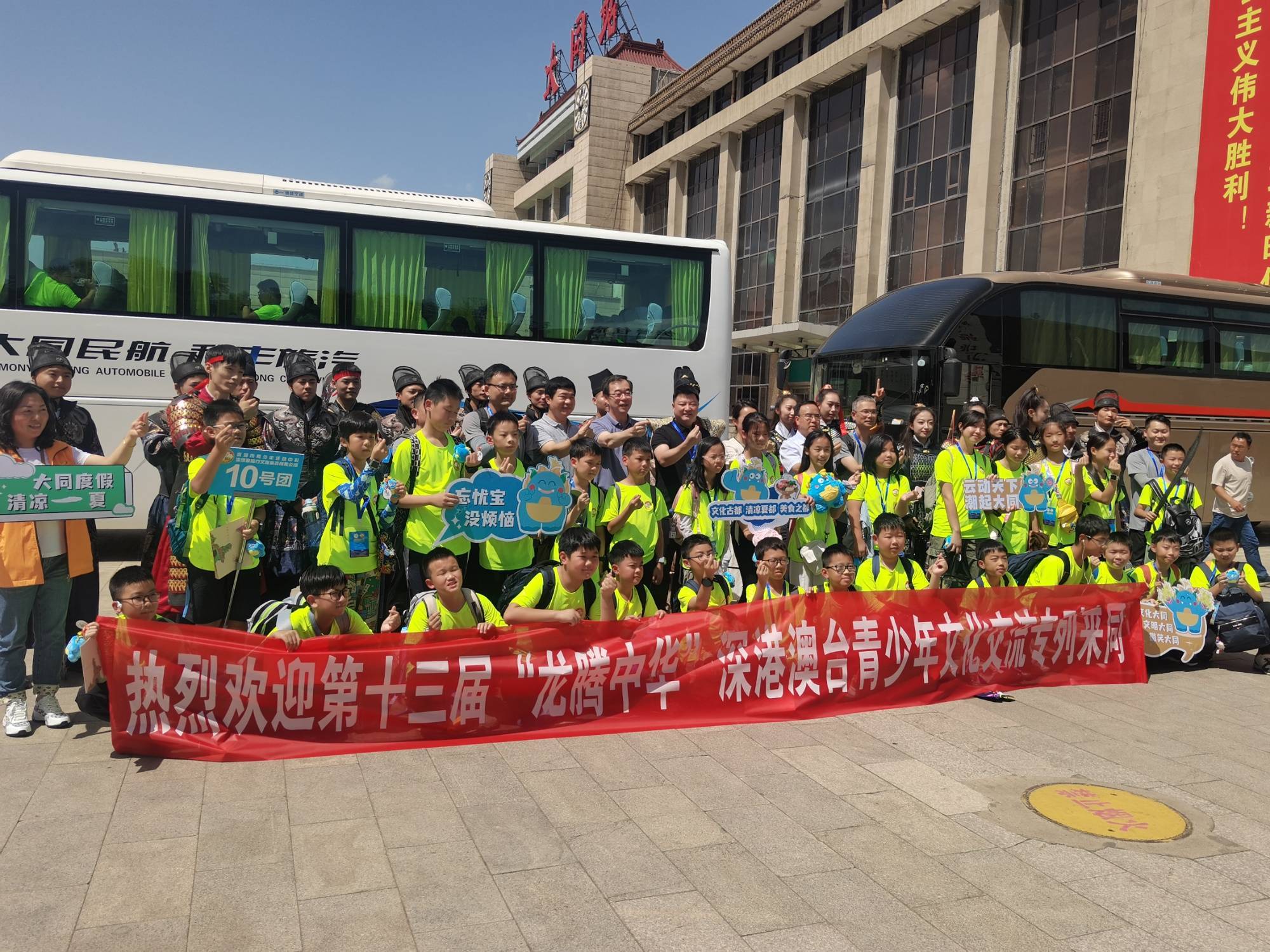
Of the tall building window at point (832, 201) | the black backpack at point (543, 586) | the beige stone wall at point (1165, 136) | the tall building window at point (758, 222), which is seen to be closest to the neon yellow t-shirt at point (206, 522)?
the black backpack at point (543, 586)

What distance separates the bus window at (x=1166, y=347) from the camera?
40.1 ft

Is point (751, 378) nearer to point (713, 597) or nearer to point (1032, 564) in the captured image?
point (1032, 564)

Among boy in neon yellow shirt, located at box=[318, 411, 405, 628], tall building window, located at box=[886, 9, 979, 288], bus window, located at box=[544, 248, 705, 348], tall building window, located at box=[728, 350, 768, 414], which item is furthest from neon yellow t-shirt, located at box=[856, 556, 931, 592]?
tall building window, located at box=[728, 350, 768, 414]

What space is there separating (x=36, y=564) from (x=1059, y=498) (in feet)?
21.5

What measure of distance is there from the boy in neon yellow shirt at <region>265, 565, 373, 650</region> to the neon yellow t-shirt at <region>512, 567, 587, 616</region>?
879 mm

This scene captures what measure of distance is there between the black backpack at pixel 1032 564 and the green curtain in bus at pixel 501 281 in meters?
5.32

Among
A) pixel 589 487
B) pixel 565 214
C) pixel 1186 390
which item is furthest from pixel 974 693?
pixel 565 214

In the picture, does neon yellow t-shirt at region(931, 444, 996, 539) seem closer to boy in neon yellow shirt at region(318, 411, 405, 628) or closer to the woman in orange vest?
boy in neon yellow shirt at region(318, 411, 405, 628)

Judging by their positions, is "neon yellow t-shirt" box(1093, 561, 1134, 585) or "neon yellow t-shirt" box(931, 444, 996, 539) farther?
"neon yellow t-shirt" box(931, 444, 996, 539)

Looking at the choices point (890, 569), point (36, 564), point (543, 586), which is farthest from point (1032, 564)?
point (36, 564)

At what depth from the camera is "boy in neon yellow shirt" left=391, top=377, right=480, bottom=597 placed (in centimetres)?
522

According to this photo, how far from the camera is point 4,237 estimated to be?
799 cm

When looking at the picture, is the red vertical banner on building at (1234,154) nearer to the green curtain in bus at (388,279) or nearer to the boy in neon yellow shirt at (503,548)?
the green curtain in bus at (388,279)

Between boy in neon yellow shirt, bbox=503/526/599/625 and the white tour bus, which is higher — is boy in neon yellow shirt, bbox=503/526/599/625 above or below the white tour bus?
below
